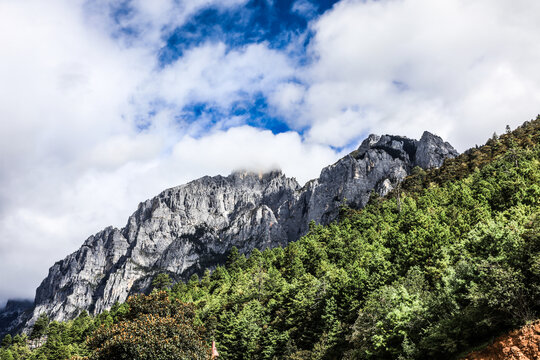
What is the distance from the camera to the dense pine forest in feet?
73.4

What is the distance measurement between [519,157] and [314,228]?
51.2m

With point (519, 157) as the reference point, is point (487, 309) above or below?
below

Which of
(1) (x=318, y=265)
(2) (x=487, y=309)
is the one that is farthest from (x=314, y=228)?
(2) (x=487, y=309)

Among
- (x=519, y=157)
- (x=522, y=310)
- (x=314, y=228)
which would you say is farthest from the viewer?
(x=314, y=228)

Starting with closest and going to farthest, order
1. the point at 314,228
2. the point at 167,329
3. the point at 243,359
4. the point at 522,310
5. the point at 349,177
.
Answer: the point at 522,310, the point at 167,329, the point at 243,359, the point at 314,228, the point at 349,177

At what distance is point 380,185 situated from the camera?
570 ft

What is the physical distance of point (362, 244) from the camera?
62375 mm

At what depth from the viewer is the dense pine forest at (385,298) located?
73.4 ft

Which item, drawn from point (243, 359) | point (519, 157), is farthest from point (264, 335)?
point (519, 157)

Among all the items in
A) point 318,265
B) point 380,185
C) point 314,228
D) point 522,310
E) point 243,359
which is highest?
point 380,185

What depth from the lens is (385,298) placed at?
31.3m

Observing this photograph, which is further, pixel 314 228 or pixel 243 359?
pixel 314 228

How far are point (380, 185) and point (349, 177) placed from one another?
905 inches

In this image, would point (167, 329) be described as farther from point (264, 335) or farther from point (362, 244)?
point (362, 244)
